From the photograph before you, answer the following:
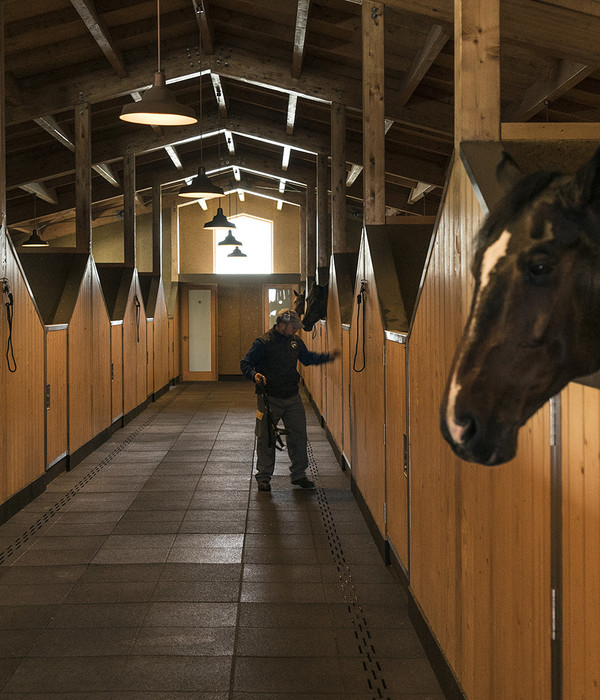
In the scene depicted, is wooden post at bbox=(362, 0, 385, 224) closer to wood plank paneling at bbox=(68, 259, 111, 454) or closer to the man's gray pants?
the man's gray pants

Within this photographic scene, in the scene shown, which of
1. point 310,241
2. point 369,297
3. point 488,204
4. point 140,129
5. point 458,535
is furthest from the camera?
point 310,241

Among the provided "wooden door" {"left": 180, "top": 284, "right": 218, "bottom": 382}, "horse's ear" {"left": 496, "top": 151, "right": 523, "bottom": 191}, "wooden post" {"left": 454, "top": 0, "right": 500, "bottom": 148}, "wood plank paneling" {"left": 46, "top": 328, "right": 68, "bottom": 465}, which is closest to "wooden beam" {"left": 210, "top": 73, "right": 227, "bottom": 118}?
"wood plank paneling" {"left": 46, "top": 328, "right": 68, "bottom": 465}

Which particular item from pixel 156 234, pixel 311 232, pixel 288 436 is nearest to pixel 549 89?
pixel 288 436

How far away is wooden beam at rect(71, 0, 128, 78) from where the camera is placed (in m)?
7.58

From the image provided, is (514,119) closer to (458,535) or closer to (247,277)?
(458,535)

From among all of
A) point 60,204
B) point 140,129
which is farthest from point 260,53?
point 60,204

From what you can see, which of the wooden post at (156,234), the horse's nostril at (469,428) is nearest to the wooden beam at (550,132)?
the horse's nostril at (469,428)

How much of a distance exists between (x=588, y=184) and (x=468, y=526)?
5.73ft

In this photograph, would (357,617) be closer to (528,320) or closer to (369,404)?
(369,404)

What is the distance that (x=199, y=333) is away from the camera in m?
19.4

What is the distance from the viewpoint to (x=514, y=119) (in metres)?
8.23

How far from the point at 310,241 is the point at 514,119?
6.52m

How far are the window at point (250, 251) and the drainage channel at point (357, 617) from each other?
1369 centimetres

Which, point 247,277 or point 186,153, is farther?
point 247,277
